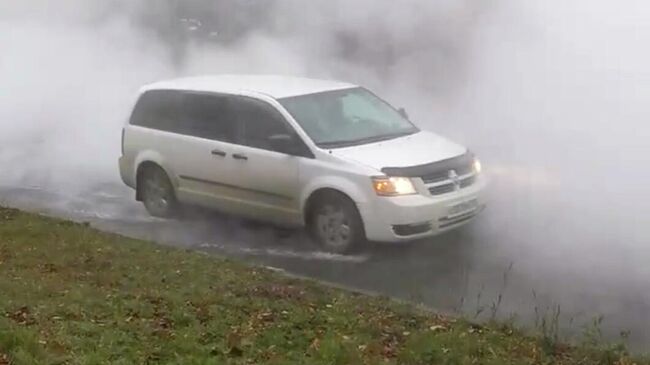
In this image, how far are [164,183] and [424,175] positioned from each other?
2855mm

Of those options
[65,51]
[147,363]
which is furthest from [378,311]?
[65,51]

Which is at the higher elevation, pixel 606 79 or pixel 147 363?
pixel 606 79

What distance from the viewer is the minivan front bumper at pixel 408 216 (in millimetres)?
8516

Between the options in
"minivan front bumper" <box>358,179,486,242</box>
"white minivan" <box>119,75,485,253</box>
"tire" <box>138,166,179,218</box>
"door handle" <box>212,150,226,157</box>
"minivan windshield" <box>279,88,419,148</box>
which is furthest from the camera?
"tire" <box>138,166,179,218</box>

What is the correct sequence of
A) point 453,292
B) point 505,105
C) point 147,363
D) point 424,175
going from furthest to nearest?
point 505,105, point 424,175, point 453,292, point 147,363

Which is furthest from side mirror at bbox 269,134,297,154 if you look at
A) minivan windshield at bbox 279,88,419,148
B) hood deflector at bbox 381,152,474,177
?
hood deflector at bbox 381,152,474,177

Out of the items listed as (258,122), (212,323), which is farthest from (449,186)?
(212,323)

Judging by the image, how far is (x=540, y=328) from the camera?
6484 mm

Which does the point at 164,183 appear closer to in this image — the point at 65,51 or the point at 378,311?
the point at 378,311

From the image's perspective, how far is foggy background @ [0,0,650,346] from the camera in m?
9.11

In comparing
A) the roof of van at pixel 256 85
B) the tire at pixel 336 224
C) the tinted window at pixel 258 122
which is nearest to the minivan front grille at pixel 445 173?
the tire at pixel 336 224

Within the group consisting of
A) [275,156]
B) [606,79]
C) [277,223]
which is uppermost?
[606,79]

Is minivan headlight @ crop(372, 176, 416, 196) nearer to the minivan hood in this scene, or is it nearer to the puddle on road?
the minivan hood

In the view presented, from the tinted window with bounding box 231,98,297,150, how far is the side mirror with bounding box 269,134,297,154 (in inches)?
1.7
